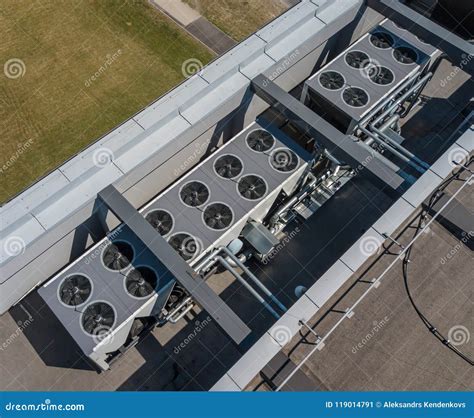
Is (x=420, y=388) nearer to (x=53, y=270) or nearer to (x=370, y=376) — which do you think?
(x=370, y=376)

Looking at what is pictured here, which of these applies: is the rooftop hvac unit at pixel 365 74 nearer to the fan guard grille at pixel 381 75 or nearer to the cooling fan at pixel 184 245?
the fan guard grille at pixel 381 75

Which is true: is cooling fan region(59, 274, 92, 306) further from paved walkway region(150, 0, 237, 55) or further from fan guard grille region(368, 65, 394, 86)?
paved walkway region(150, 0, 237, 55)

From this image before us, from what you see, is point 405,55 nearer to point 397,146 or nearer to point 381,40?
A: point 381,40

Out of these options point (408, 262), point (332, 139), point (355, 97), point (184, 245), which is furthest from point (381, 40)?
point (184, 245)

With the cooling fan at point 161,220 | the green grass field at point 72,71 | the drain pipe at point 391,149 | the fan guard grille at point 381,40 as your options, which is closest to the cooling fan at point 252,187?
the cooling fan at point 161,220

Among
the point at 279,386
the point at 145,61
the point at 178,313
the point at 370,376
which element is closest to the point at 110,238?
the point at 178,313

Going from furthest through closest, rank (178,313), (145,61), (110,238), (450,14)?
1. (145,61)
2. (450,14)
3. (178,313)
4. (110,238)
